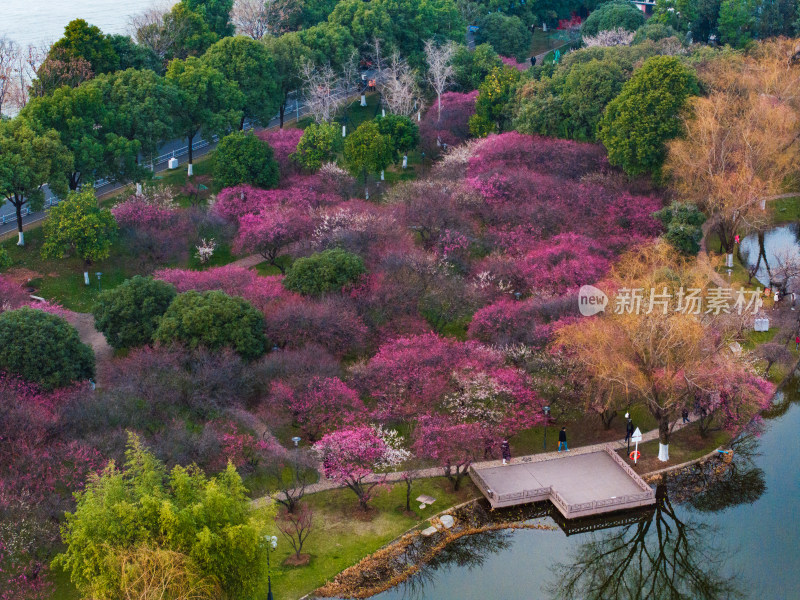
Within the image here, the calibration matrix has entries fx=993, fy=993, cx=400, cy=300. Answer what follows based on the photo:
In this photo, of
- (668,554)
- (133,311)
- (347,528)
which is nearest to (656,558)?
(668,554)

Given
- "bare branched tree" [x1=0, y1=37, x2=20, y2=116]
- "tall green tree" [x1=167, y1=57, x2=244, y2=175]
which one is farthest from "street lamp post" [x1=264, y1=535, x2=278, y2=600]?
"bare branched tree" [x1=0, y1=37, x2=20, y2=116]

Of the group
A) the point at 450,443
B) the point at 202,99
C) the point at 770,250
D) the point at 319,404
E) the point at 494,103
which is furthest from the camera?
the point at 494,103

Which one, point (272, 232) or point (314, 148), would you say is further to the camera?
point (314, 148)

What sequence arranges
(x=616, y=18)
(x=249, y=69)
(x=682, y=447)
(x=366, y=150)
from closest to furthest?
1. (x=682, y=447)
2. (x=366, y=150)
3. (x=249, y=69)
4. (x=616, y=18)

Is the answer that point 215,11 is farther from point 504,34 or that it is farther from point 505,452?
point 505,452

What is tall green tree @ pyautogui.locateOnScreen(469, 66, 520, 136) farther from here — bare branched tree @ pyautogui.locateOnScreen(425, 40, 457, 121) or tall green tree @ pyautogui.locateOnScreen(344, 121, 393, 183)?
tall green tree @ pyautogui.locateOnScreen(344, 121, 393, 183)

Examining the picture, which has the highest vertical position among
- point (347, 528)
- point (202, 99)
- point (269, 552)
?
point (202, 99)

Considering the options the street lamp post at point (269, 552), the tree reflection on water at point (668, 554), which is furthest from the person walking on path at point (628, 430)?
the street lamp post at point (269, 552)

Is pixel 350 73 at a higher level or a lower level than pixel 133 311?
higher
